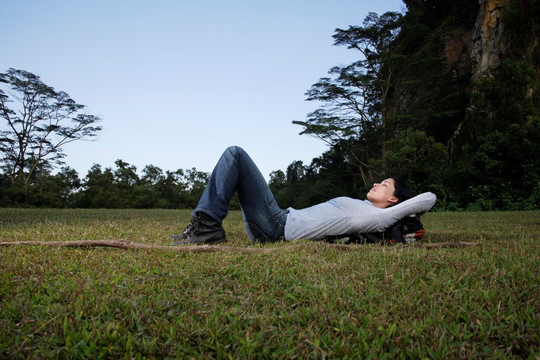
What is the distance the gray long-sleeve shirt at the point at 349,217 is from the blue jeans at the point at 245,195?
190 millimetres

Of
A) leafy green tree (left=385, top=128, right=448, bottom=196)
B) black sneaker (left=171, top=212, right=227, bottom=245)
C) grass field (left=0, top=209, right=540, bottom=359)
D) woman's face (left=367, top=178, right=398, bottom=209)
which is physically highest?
leafy green tree (left=385, top=128, right=448, bottom=196)

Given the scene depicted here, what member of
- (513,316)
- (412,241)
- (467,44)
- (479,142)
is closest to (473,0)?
(467,44)

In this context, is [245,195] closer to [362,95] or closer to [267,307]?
[267,307]

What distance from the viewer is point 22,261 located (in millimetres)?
2264

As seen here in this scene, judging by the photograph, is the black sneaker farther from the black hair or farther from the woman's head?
the black hair

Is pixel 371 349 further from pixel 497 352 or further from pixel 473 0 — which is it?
pixel 473 0

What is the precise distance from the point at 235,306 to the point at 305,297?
1.20 ft

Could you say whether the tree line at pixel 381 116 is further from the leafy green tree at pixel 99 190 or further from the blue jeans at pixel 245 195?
the blue jeans at pixel 245 195

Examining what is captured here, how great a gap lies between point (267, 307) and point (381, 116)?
2538 cm

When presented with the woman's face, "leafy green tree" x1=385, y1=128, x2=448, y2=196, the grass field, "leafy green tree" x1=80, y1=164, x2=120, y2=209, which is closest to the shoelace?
the grass field

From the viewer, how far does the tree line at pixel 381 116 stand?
55.1 ft

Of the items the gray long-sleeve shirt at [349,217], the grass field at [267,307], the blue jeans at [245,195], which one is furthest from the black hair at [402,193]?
the blue jeans at [245,195]

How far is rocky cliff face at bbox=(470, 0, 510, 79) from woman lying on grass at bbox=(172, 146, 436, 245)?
61.6ft

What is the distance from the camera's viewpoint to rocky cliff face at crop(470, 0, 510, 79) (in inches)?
716
